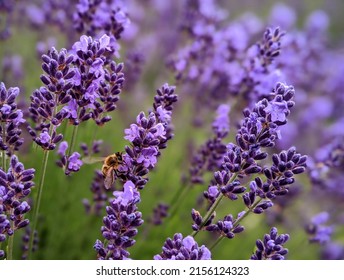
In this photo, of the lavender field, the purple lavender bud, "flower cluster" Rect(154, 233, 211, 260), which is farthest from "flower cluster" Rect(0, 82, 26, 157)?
the purple lavender bud

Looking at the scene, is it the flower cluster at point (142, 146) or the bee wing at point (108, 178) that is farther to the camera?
the bee wing at point (108, 178)

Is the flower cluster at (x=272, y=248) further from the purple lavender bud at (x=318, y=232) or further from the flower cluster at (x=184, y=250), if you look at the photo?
the purple lavender bud at (x=318, y=232)

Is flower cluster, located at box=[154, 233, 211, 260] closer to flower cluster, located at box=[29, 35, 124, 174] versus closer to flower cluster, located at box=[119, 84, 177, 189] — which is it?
flower cluster, located at box=[119, 84, 177, 189]

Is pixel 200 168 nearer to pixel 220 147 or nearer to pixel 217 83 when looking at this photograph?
pixel 220 147

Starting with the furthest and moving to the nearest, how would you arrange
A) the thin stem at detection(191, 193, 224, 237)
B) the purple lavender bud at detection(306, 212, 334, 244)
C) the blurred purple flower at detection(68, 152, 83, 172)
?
the purple lavender bud at detection(306, 212, 334, 244) → the blurred purple flower at detection(68, 152, 83, 172) → the thin stem at detection(191, 193, 224, 237)

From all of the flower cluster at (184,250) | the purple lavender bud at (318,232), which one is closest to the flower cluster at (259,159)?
the flower cluster at (184,250)

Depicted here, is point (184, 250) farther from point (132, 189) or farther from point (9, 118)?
point (9, 118)
